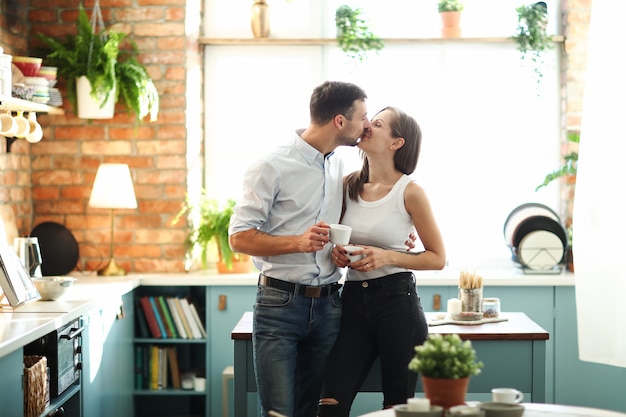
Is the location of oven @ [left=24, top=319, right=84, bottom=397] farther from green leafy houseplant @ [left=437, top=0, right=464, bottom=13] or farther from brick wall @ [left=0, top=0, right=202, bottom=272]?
green leafy houseplant @ [left=437, top=0, right=464, bottom=13]

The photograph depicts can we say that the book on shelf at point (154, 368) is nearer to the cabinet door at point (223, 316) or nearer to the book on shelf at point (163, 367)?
the book on shelf at point (163, 367)

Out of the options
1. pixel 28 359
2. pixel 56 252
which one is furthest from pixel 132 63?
pixel 28 359

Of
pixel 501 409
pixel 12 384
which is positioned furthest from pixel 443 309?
pixel 501 409

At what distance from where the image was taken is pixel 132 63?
4660 mm

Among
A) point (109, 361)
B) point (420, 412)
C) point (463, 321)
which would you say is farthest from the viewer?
point (109, 361)

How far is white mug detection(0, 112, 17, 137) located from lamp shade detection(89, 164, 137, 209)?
2.35 feet

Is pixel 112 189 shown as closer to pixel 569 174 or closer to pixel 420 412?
pixel 569 174

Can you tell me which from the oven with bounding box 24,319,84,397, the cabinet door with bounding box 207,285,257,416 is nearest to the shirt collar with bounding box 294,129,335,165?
the oven with bounding box 24,319,84,397

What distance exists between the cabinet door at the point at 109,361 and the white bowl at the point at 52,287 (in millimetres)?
157

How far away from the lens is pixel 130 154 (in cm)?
486

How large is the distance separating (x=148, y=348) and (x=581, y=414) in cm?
300

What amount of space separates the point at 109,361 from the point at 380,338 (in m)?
1.71

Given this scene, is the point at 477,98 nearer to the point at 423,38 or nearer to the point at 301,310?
the point at 423,38

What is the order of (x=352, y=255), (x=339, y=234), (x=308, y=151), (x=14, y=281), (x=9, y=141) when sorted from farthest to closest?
(x=9, y=141) → (x=14, y=281) → (x=308, y=151) → (x=352, y=255) → (x=339, y=234)
